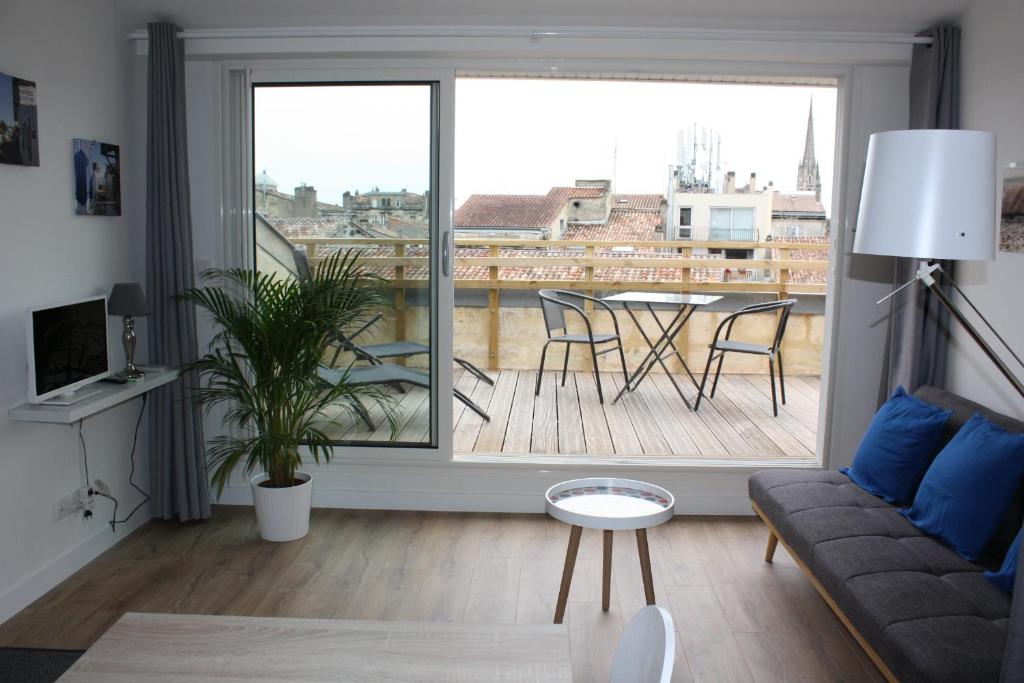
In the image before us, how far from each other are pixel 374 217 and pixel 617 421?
7.59ft

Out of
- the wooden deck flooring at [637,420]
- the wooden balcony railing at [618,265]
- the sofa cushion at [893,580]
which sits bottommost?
the wooden deck flooring at [637,420]

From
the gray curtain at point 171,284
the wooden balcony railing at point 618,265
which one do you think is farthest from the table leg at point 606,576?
the wooden balcony railing at point 618,265

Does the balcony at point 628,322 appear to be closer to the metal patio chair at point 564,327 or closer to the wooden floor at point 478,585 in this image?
the metal patio chair at point 564,327

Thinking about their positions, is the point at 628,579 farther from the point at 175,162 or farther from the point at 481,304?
the point at 481,304

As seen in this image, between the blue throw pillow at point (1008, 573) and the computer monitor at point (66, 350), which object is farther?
the computer monitor at point (66, 350)

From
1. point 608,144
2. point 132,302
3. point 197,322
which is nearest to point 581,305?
point 608,144

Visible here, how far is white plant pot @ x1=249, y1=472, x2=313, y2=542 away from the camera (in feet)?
11.6

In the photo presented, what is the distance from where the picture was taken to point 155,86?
141 inches

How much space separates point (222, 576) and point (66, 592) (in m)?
0.53

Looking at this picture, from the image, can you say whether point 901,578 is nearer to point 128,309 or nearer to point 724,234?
point 128,309

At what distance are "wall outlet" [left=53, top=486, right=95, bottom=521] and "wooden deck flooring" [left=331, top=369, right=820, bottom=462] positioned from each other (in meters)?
1.10

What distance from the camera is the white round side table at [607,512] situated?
2650mm

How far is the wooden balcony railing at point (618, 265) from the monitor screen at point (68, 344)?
3.72 m

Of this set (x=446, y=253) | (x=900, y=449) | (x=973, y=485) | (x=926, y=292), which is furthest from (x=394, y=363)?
(x=973, y=485)
